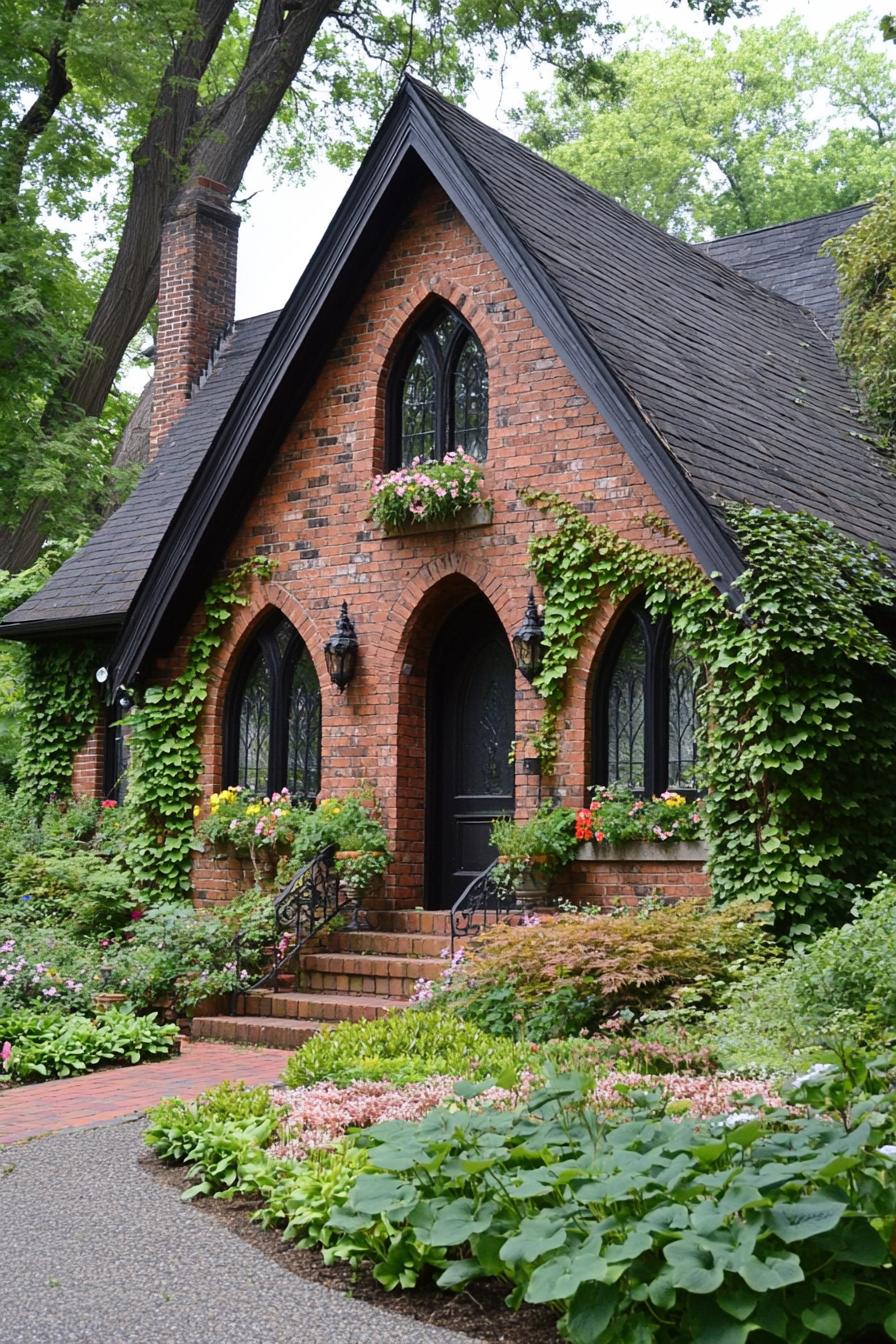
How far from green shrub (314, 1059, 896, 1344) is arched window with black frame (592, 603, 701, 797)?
5.68 meters

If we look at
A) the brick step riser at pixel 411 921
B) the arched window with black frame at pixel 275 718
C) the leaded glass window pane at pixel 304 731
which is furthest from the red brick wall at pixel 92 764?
the brick step riser at pixel 411 921

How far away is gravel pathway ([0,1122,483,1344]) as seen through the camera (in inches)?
162

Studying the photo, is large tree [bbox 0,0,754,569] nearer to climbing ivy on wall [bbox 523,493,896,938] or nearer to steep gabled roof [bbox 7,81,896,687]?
steep gabled roof [bbox 7,81,896,687]

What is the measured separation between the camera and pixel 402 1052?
7.18m

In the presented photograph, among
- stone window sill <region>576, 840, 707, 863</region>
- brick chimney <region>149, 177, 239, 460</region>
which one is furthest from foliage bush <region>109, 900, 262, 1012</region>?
brick chimney <region>149, 177, 239, 460</region>

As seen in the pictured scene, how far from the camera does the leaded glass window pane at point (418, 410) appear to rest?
40.4 ft

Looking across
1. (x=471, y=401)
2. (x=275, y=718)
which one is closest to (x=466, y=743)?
(x=275, y=718)

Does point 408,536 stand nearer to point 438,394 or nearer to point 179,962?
point 438,394

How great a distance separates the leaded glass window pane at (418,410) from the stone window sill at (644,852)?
3751 mm

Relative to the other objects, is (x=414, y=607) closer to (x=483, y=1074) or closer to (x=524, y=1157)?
(x=483, y=1074)

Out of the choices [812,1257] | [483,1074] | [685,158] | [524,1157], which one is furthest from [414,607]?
[685,158]

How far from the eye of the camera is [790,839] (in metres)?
9.46

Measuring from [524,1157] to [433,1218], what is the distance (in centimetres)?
40

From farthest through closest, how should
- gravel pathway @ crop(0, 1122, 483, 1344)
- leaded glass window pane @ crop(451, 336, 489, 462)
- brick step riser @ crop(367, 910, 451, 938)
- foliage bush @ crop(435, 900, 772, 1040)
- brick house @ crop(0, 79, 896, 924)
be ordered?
leaded glass window pane @ crop(451, 336, 489, 462), brick step riser @ crop(367, 910, 451, 938), brick house @ crop(0, 79, 896, 924), foliage bush @ crop(435, 900, 772, 1040), gravel pathway @ crop(0, 1122, 483, 1344)
